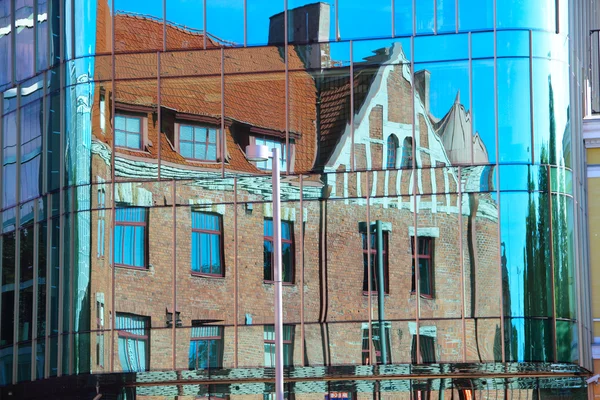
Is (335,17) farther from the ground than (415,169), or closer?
farther from the ground

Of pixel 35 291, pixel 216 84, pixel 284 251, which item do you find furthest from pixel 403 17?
pixel 35 291

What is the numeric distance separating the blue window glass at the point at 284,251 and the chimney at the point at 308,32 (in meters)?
4.39

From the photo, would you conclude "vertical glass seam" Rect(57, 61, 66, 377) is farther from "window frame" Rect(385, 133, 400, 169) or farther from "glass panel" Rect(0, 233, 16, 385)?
"window frame" Rect(385, 133, 400, 169)

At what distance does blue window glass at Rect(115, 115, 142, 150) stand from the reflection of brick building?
38 mm

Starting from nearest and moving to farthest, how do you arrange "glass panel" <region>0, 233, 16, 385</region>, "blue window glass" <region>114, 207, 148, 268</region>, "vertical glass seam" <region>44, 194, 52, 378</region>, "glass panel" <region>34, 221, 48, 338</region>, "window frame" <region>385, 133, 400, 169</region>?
1. "window frame" <region>385, 133, 400, 169</region>
2. "blue window glass" <region>114, 207, 148, 268</region>
3. "vertical glass seam" <region>44, 194, 52, 378</region>
4. "glass panel" <region>34, 221, 48, 338</region>
5. "glass panel" <region>0, 233, 16, 385</region>

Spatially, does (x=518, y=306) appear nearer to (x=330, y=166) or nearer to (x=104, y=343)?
(x=330, y=166)

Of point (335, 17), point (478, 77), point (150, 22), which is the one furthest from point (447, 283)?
point (150, 22)

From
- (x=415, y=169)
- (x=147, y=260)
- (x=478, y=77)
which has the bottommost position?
(x=147, y=260)

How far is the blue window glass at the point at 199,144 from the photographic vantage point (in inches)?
1387

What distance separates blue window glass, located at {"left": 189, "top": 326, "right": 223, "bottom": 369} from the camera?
34500 millimetres

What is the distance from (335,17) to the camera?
35.2m

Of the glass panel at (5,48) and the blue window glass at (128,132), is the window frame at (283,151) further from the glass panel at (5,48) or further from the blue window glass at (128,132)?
the glass panel at (5,48)

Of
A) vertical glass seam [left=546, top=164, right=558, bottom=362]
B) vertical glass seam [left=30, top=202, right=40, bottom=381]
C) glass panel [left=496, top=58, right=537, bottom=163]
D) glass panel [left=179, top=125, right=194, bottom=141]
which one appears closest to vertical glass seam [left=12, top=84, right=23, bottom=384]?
vertical glass seam [left=30, top=202, right=40, bottom=381]

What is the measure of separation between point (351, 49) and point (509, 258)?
6.91 m
